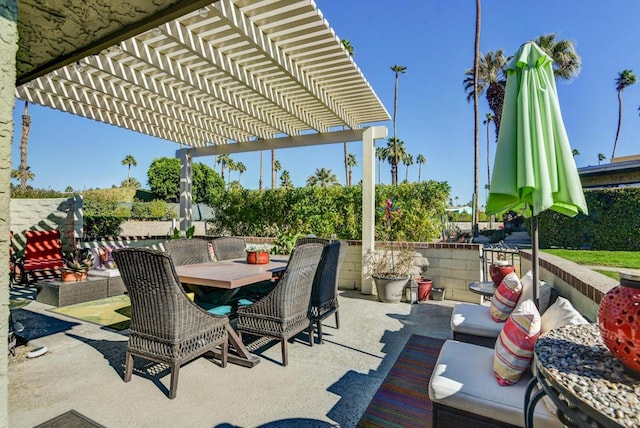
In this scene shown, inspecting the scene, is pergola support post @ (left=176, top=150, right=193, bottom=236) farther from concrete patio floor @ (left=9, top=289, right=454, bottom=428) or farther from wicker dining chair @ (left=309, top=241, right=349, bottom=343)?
wicker dining chair @ (left=309, top=241, right=349, bottom=343)

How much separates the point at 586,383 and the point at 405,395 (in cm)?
181

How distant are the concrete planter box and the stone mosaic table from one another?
606 centimetres

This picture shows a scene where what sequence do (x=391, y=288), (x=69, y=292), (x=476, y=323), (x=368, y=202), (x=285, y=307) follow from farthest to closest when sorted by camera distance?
(x=368, y=202)
(x=391, y=288)
(x=69, y=292)
(x=285, y=307)
(x=476, y=323)

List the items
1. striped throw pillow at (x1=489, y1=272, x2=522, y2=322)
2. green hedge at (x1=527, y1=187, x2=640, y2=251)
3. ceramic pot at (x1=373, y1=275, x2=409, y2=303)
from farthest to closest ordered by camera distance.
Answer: green hedge at (x1=527, y1=187, x2=640, y2=251)
ceramic pot at (x1=373, y1=275, x2=409, y2=303)
striped throw pillow at (x1=489, y1=272, x2=522, y2=322)

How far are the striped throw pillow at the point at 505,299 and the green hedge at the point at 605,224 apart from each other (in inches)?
431

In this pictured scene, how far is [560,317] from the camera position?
1.74 m

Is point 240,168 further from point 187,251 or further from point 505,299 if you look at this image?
point 505,299

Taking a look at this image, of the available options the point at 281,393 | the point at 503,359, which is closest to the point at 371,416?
the point at 281,393

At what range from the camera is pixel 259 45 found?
372 centimetres

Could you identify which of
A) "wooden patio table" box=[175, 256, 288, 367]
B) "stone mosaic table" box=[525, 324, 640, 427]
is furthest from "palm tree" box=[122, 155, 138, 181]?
"stone mosaic table" box=[525, 324, 640, 427]

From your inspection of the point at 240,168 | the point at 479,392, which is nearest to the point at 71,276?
the point at 479,392

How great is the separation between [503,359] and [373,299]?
3987mm

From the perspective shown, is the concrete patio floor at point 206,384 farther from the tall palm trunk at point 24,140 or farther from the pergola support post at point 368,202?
the tall palm trunk at point 24,140

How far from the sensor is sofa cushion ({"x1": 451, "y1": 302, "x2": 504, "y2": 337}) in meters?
2.73
